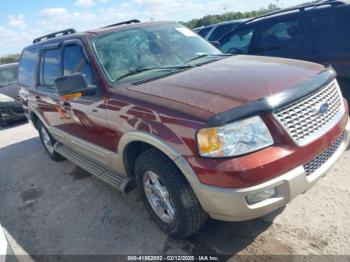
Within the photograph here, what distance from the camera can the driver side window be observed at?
19.5 ft

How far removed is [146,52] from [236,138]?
1727 millimetres

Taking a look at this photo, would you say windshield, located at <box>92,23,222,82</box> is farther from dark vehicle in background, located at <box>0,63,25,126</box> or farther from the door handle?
dark vehicle in background, located at <box>0,63,25,126</box>

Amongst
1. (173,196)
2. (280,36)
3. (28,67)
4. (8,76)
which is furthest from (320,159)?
(8,76)

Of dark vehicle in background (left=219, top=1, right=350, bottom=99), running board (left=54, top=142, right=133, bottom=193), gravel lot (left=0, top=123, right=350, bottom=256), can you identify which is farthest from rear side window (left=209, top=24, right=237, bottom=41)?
gravel lot (left=0, top=123, right=350, bottom=256)

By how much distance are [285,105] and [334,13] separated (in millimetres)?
2784

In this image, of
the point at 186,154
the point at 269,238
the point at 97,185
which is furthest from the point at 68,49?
the point at 269,238

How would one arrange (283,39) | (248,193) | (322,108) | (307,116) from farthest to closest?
(283,39)
(322,108)
(307,116)
(248,193)

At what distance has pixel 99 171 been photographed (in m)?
3.96

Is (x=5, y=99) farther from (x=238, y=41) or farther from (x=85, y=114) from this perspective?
(x=85, y=114)

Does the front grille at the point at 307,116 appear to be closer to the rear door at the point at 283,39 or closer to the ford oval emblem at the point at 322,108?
the ford oval emblem at the point at 322,108

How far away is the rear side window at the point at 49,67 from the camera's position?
461 centimetres

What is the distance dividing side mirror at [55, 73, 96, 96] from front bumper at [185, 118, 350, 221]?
1618 mm

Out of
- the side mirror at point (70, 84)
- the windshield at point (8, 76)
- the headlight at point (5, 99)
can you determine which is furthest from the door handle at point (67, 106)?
the windshield at point (8, 76)

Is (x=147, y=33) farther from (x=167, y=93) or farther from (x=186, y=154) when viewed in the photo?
(x=186, y=154)
